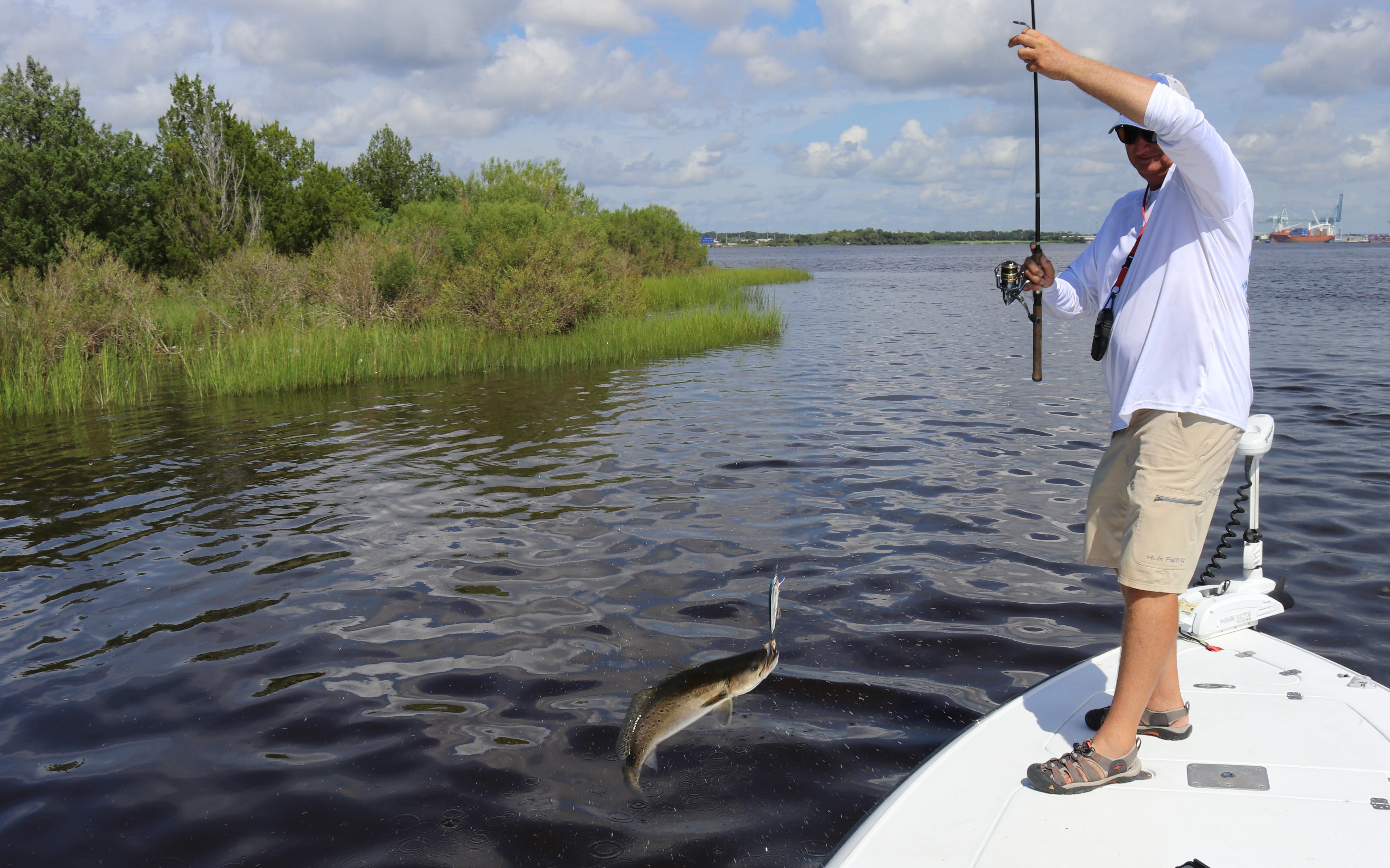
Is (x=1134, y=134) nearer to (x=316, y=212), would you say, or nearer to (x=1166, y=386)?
(x=1166, y=386)

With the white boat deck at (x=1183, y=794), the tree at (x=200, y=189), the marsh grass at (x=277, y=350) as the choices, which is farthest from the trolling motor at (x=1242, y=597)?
the tree at (x=200, y=189)

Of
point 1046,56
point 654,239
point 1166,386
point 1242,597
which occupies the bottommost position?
point 1242,597

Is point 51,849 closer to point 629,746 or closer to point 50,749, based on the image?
point 50,749

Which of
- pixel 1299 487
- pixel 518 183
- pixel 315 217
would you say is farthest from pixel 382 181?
pixel 1299 487

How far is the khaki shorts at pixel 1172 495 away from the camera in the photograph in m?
3.14

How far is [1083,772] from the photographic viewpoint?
120 inches

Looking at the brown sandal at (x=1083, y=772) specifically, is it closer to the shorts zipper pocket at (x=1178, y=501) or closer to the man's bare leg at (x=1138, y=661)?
the man's bare leg at (x=1138, y=661)

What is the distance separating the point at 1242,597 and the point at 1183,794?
5.96ft

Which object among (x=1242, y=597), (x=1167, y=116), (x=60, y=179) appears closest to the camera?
(x=1167, y=116)

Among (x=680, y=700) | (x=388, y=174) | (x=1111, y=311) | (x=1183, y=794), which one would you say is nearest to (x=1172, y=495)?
(x=1111, y=311)

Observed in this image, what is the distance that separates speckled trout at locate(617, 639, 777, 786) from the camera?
3162 mm

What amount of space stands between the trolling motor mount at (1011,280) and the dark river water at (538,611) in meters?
2.15

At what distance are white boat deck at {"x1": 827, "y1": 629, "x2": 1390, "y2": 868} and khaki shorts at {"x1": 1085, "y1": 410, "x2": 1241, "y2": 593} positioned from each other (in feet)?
2.25

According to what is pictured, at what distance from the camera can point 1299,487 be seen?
27.4 feet
